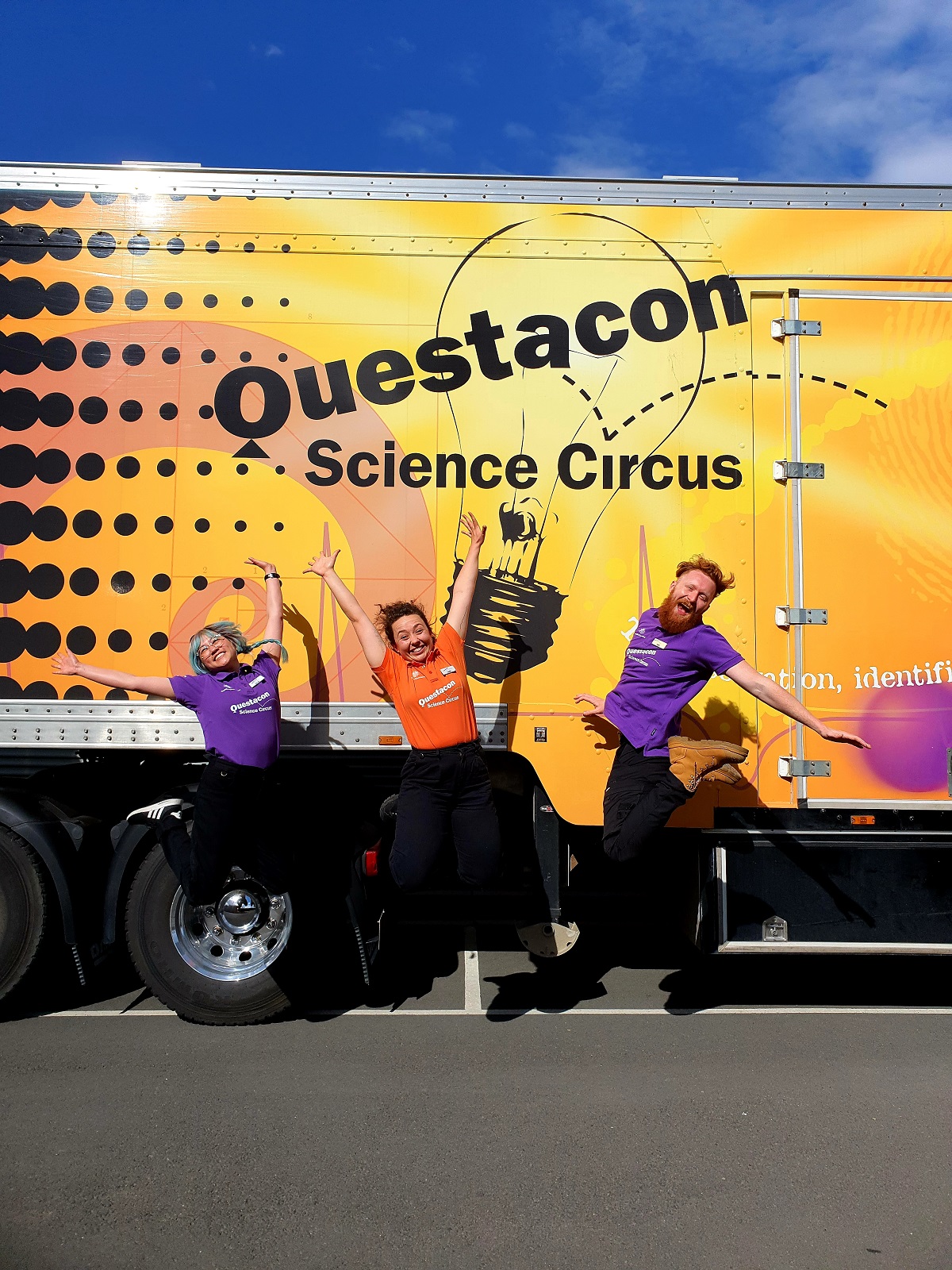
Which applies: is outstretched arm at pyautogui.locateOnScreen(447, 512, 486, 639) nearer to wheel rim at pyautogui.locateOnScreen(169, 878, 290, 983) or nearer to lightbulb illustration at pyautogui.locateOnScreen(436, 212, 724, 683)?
lightbulb illustration at pyautogui.locateOnScreen(436, 212, 724, 683)

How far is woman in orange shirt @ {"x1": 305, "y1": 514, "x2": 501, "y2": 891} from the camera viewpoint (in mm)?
4238

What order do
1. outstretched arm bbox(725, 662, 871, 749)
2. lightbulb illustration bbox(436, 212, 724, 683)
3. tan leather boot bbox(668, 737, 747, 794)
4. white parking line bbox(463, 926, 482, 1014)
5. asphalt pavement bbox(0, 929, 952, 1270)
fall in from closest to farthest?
asphalt pavement bbox(0, 929, 952, 1270) < outstretched arm bbox(725, 662, 871, 749) < tan leather boot bbox(668, 737, 747, 794) < lightbulb illustration bbox(436, 212, 724, 683) < white parking line bbox(463, 926, 482, 1014)

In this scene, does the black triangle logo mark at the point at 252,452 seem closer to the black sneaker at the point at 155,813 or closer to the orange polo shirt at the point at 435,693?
the orange polo shirt at the point at 435,693

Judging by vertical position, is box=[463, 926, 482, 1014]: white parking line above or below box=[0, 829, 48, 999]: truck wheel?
below


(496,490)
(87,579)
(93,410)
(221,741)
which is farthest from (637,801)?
(93,410)

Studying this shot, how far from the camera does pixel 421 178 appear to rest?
4637 millimetres

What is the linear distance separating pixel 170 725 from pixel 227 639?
54 centimetres

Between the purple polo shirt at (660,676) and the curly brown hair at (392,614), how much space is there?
98 cm

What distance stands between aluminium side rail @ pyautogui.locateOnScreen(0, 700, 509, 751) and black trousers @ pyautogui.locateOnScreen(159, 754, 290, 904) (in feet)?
0.84

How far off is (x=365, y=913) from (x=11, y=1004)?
73.1 inches

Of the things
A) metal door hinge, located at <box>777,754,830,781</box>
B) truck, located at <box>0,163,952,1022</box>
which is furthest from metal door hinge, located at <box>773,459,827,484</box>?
metal door hinge, located at <box>777,754,830,781</box>

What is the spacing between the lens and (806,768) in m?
4.48

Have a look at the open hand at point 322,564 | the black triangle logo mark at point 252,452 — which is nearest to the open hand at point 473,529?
the open hand at point 322,564

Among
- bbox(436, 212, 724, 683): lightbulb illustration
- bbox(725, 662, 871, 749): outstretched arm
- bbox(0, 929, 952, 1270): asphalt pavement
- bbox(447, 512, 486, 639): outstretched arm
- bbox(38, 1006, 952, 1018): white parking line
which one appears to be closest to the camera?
bbox(0, 929, 952, 1270): asphalt pavement
